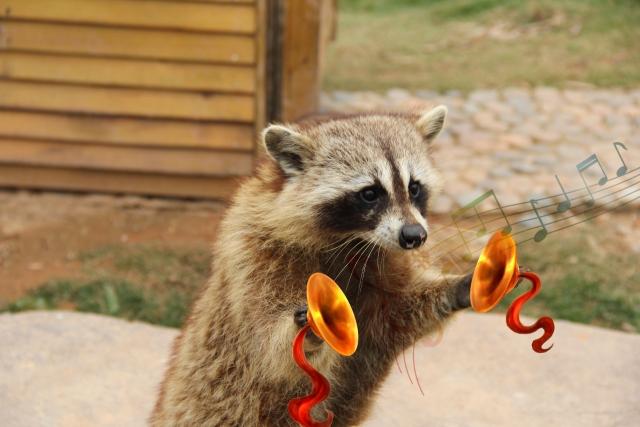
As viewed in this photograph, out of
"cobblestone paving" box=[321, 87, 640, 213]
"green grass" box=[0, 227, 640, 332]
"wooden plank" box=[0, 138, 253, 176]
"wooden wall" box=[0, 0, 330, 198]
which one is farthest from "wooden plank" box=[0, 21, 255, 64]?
"green grass" box=[0, 227, 640, 332]

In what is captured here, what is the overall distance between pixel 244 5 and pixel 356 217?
4387mm

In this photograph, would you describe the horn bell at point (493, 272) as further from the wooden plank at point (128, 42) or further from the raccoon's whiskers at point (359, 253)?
the wooden plank at point (128, 42)

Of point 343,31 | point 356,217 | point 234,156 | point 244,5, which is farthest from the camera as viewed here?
point 343,31

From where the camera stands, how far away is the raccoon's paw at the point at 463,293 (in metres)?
3.03

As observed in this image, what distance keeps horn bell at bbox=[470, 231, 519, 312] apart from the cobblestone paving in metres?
4.50

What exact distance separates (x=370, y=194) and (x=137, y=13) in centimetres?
473

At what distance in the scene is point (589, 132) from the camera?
922cm

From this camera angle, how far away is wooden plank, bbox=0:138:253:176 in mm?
7609

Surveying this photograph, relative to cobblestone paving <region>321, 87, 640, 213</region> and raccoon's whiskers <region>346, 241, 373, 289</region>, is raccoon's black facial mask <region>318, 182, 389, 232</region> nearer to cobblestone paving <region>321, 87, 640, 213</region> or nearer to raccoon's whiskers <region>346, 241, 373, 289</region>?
raccoon's whiskers <region>346, 241, 373, 289</region>

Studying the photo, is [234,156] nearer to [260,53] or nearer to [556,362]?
[260,53]

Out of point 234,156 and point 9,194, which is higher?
point 234,156

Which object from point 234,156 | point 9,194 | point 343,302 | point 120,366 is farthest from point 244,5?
point 343,302

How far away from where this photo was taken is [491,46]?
43.8 feet

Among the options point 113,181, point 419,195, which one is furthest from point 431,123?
point 113,181
